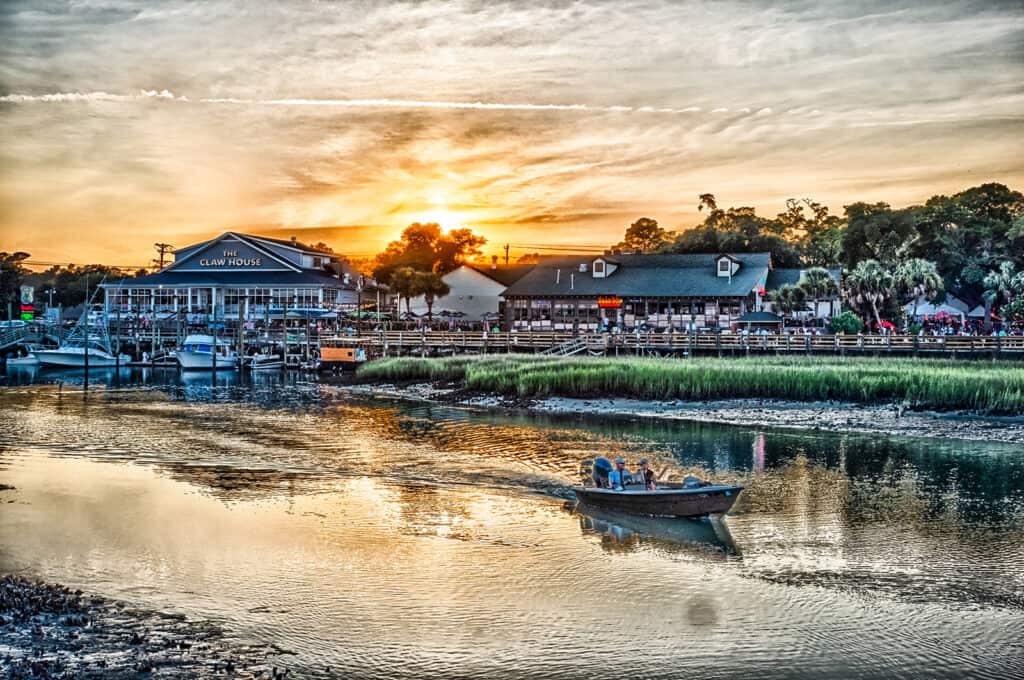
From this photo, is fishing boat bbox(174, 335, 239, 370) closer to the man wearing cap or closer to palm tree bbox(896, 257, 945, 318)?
palm tree bbox(896, 257, 945, 318)

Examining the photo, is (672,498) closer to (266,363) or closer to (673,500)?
(673,500)

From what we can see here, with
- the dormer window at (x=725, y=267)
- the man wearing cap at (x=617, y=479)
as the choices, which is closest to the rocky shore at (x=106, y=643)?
the man wearing cap at (x=617, y=479)

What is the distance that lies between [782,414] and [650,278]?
3789 centimetres

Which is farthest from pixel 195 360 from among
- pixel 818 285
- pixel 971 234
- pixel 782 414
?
pixel 971 234

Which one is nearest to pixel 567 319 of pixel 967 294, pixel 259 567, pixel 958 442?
pixel 967 294

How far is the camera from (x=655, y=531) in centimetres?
2134

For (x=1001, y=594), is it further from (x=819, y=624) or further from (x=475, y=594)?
(x=475, y=594)

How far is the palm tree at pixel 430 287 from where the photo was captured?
85875 mm

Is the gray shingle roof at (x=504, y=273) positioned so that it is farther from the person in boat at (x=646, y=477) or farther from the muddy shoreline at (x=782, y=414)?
the person in boat at (x=646, y=477)

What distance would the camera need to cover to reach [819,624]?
15508mm

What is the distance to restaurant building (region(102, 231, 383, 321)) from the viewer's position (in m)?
88.3

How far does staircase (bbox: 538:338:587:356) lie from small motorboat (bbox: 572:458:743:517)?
38.3m

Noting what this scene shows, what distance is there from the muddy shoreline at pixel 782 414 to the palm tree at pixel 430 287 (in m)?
35.7

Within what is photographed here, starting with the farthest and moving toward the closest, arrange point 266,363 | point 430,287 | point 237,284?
point 237,284 < point 430,287 < point 266,363
